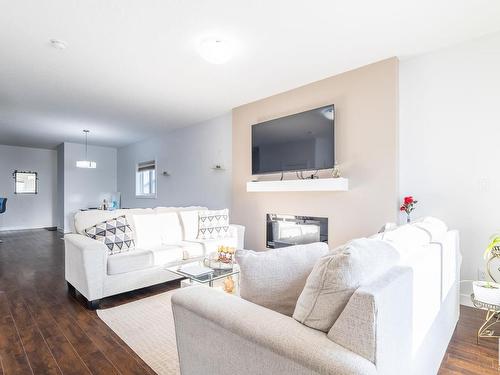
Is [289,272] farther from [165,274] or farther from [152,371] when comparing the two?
[165,274]

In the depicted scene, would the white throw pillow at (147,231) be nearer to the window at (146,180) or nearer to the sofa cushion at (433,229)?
the sofa cushion at (433,229)

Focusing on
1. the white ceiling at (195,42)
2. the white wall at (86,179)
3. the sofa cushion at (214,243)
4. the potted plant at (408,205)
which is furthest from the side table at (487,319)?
the white wall at (86,179)

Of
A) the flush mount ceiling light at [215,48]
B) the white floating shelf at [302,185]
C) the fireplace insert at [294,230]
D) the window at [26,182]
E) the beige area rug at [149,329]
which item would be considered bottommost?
the beige area rug at [149,329]

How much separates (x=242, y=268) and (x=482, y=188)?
8.63 feet

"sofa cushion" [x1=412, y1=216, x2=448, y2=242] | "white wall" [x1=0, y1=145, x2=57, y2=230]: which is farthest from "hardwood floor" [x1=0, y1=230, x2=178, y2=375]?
"white wall" [x1=0, y1=145, x2=57, y2=230]

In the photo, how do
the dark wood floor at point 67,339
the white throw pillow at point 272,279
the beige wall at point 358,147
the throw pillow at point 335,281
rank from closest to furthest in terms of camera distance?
1. the throw pillow at point 335,281
2. the white throw pillow at point 272,279
3. the dark wood floor at point 67,339
4. the beige wall at point 358,147

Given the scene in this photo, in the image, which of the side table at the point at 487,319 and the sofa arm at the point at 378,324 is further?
the side table at the point at 487,319

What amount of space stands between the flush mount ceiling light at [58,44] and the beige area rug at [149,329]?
255 centimetres

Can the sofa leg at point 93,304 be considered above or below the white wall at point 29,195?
below

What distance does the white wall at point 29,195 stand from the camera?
8.02 m

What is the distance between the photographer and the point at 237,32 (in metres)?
2.53

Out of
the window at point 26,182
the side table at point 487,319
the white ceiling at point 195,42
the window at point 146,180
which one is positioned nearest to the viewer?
the side table at point 487,319

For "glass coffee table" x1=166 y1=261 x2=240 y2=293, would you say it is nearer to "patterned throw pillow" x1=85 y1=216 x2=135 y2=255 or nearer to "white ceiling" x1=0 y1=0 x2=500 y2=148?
"patterned throw pillow" x1=85 y1=216 x2=135 y2=255

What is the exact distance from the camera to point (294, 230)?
394 centimetres
